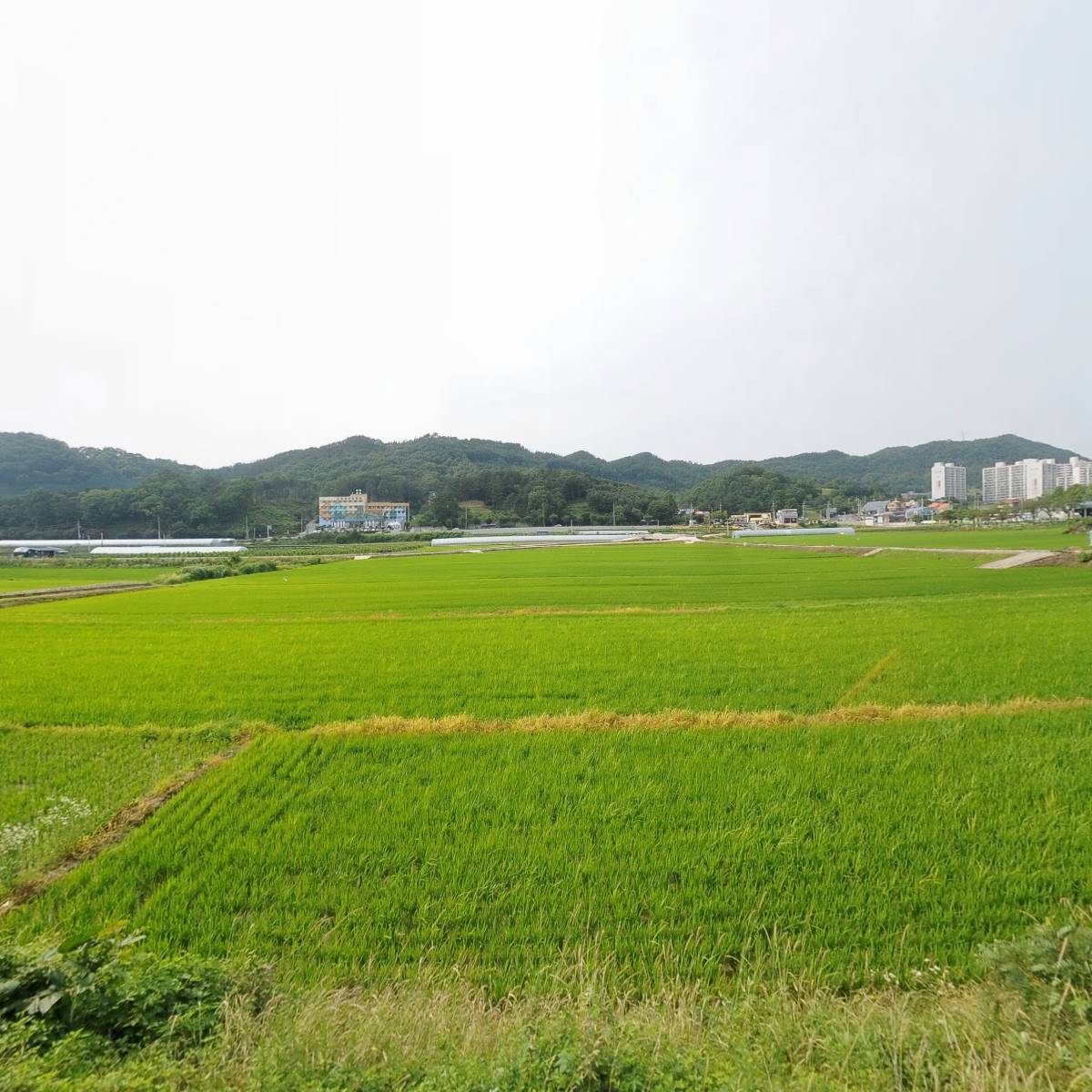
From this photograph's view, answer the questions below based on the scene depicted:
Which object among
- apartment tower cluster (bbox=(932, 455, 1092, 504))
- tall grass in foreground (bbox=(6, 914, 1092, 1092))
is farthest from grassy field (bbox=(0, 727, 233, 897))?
apartment tower cluster (bbox=(932, 455, 1092, 504))

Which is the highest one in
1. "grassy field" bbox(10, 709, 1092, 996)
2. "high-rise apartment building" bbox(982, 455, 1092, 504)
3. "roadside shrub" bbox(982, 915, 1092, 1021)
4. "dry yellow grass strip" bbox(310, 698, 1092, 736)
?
"high-rise apartment building" bbox(982, 455, 1092, 504)

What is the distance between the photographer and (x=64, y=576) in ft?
141

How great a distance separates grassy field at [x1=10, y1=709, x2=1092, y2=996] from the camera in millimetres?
4109

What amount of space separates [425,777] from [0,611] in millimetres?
26796

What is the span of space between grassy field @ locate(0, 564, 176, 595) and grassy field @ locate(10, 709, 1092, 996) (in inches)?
1390

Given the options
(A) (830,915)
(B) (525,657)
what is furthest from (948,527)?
(A) (830,915)

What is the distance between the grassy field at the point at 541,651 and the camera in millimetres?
10078

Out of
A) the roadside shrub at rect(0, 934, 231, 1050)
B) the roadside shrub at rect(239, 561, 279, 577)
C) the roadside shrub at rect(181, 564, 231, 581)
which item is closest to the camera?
the roadside shrub at rect(0, 934, 231, 1050)

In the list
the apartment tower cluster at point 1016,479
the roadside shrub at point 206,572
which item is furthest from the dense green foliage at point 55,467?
the apartment tower cluster at point 1016,479

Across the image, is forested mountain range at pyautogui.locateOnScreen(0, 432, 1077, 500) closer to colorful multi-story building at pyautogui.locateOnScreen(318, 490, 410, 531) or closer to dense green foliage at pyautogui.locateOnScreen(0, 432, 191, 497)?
dense green foliage at pyautogui.locateOnScreen(0, 432, 191, 497)

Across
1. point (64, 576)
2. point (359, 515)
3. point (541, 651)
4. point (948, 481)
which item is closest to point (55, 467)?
point (359, 515)

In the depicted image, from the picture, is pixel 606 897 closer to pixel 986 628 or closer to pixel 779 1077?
pixel 779 1077

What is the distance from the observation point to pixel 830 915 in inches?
171

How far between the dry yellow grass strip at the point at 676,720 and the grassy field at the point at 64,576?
33.5 m
